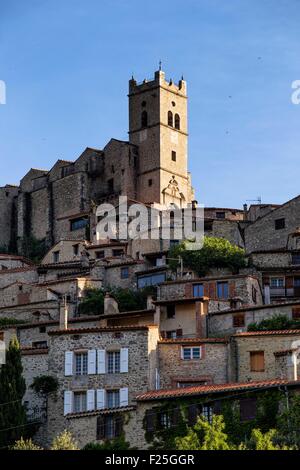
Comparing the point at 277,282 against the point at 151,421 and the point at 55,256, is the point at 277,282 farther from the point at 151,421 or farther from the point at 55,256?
the point at 151,421

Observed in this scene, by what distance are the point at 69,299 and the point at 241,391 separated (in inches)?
1115

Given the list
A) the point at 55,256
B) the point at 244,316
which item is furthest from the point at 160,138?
the point at 244,316

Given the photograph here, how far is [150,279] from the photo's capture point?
79125 millimetres

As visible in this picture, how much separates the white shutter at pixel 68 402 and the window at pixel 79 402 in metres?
0.21

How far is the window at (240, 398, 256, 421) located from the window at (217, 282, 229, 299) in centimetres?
2105

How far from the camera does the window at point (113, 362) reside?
189ft

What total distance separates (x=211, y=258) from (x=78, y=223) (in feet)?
87.4

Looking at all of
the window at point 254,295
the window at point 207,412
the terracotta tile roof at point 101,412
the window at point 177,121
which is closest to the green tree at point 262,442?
the window at point 207,412

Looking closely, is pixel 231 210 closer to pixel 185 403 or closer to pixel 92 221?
pixel 92 221

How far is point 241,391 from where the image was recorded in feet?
168

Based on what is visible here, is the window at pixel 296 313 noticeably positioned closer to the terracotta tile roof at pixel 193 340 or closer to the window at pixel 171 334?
the window at pixel 171 334

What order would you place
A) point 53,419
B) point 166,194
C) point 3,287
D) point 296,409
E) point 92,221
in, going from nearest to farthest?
point 296,409
point 53,419
point 3,287
point 92,221
point 166,194

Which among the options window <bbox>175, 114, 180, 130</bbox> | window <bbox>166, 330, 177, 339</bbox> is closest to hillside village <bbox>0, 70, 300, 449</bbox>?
window <bbox>166, 330, 177, 339</bbox>
